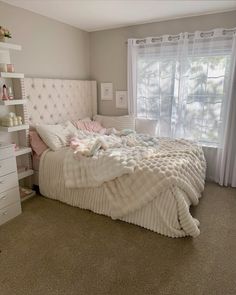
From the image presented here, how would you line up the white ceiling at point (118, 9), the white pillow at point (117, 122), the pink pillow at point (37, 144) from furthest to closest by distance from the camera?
the white pillow at point (117, 122) < the pink pillow at point (37, 144) < the white ceiling at point (118, 9)

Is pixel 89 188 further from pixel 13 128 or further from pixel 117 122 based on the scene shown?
pixel 117 122

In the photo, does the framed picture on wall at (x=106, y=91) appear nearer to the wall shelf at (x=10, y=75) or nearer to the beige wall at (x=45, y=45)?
the beige wall at (x=45, y=45)

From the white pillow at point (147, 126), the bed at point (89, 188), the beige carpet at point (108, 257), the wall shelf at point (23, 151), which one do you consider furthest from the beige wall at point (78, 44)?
the beige carpet at point (108, 257)

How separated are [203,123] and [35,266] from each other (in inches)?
109

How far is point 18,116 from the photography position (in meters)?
2.74

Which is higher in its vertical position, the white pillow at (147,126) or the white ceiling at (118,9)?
the white ceiling at (118,9)

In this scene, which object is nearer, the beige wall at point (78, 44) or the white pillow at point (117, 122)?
the beige wall at point (78, 44)

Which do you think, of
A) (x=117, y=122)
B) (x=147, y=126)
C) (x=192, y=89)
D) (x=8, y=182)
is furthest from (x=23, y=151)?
(x=192, y=89)

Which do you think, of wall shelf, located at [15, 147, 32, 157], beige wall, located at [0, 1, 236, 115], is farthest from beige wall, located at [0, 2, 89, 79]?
wall shelf, located at [15, 147, 32, 157]

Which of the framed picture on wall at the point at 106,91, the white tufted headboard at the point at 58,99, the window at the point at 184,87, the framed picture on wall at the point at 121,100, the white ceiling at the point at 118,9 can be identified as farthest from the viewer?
the framed picture on wall at the point at 106,91

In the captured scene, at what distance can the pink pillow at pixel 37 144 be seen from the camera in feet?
9.36

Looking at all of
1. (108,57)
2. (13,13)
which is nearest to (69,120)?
(108,57)

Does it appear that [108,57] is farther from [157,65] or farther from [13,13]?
[13,13]

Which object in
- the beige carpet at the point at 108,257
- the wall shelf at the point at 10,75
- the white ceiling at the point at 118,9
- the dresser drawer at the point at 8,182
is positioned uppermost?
the white ceiling at the point at 118,9
